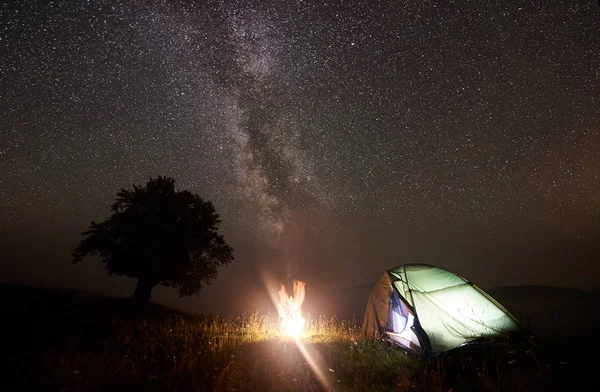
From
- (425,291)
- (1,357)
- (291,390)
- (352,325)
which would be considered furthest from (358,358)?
(1,357)

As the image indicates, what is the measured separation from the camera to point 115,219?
20.9 m

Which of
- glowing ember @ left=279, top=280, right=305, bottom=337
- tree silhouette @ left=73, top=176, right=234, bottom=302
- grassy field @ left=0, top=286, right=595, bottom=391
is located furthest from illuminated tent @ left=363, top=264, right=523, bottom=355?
tree silhouette @ left=73, top=176, right=234, bottom=302

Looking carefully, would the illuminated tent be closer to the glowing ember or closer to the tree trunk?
the glowing ember

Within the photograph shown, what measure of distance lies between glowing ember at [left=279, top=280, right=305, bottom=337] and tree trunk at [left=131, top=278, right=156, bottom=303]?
12.9 meters

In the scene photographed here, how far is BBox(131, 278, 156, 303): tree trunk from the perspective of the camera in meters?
22.3

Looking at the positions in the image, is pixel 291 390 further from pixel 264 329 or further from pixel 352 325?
pixel 352 325

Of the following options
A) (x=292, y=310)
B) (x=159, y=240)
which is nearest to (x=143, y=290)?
(x=159, y=240)

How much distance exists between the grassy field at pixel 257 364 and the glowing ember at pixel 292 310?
1.31 meters

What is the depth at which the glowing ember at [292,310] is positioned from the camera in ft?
40.3

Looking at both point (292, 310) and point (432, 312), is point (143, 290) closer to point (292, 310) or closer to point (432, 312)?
point (292, 310)

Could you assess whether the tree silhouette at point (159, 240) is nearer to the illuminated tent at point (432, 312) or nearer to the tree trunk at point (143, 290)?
the tree trunk at point (143, 290)

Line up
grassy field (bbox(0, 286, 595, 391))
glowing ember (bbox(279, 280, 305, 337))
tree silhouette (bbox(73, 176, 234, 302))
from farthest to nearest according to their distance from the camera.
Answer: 1. tree silhouette (bbox(73, 176, 234, 302))
2. glowing ember (bbox(279, 280, 305, 337))
3. grassy field (bbox(0, 286, 595, 391))

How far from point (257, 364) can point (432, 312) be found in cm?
557

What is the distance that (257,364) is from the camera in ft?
22.0
